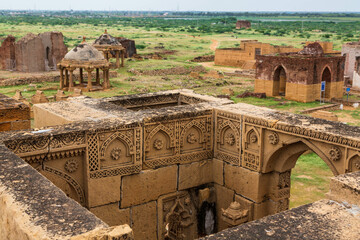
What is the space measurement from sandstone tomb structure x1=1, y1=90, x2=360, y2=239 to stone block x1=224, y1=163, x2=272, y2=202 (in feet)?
0.06

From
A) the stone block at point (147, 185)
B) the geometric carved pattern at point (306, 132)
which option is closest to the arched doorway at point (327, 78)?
the geometric carved pattern at point (306, 132)

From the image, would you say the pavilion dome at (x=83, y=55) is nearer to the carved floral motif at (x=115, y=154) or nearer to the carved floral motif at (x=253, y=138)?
the carved floral motif at (x=115, y=154)

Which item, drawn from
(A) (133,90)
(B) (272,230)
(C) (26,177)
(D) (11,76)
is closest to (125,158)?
(C) (26,177)

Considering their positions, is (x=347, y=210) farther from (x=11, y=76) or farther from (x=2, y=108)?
(x=11, y=76)

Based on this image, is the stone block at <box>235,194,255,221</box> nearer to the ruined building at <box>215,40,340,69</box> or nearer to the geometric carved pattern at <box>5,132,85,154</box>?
the geometric carved pattern at <box>5,132,85,154</box>

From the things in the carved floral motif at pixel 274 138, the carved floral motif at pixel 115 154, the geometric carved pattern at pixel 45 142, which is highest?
the geometric carved pattern at pixel 45 142

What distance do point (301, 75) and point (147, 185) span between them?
59.4ft

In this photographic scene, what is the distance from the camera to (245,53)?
37969mm

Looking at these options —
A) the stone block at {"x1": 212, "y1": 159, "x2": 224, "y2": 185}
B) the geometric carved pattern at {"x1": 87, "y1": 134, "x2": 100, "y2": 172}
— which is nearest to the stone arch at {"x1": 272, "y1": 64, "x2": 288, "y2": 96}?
the stone block at {"x1": 212, "y1": 159, "x2": 224, "y2": 185}

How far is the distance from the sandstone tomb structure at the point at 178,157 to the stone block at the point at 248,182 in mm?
19

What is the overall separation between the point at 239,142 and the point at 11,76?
25.0 m

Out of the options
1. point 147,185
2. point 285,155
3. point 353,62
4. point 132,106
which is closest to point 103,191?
point 147,185

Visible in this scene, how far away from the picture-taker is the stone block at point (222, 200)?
27.3ft

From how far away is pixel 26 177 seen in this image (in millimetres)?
4742
